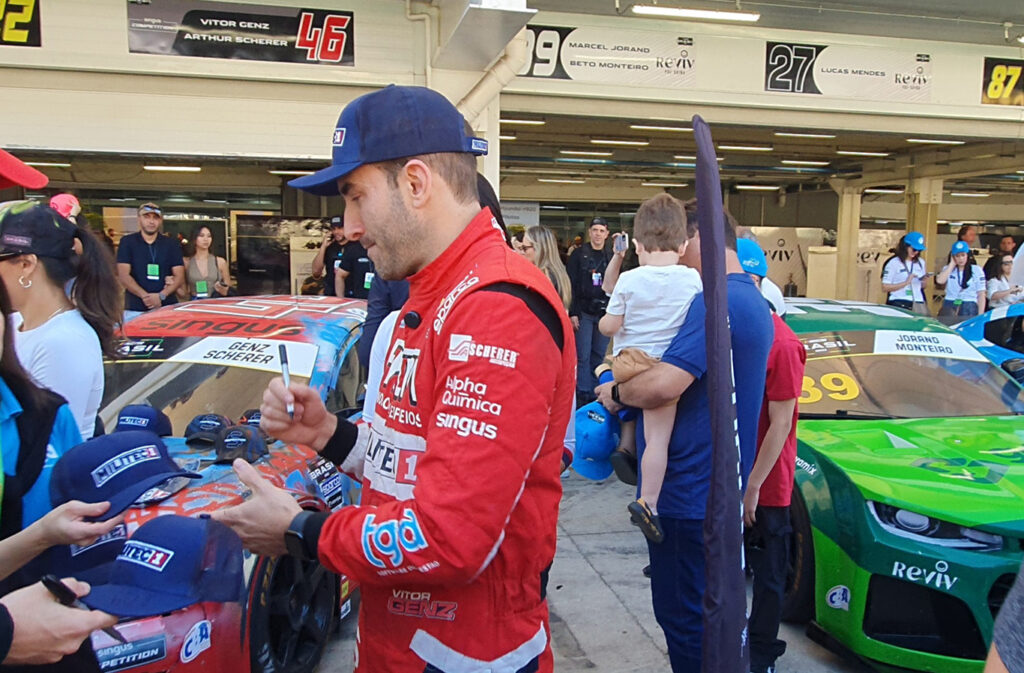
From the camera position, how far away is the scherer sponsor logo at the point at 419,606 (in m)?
1.40

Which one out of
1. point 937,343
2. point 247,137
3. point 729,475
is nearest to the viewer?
point 729,475

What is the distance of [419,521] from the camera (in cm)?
124

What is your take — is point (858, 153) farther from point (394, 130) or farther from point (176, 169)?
point (394, 130)

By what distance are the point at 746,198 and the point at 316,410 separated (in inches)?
954

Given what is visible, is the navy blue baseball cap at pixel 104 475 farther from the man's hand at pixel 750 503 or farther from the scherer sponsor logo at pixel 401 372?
the man's hand at pixel 750 503

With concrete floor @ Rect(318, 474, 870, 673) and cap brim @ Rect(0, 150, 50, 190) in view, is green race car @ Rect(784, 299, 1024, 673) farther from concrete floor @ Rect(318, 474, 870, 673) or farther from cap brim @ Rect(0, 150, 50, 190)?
cap brim @ Rect(0, 150, 50, 190)

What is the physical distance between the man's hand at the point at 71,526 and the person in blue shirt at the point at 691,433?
1.76 m

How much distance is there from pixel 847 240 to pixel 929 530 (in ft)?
58.4

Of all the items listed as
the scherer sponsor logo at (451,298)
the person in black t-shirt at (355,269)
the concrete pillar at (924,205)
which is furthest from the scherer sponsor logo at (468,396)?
the concrete pillar at (924,205)

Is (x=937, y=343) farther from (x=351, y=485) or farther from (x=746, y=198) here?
(x=746, y=198)

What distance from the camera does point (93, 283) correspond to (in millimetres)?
2676

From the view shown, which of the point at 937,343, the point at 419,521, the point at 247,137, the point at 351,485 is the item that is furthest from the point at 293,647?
the point at 247,137

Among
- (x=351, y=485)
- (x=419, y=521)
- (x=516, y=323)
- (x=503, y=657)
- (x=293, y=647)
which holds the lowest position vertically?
(x=293, y=647)

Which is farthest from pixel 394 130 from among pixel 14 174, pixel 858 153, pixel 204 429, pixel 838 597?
pixel 858 153
